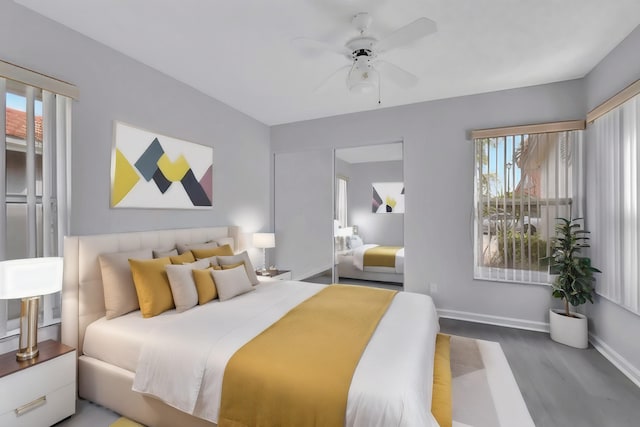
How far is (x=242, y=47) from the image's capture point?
2475 millimetres

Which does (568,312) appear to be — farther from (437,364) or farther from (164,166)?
(164,166)

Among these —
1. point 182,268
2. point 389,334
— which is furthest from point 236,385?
point 182,268

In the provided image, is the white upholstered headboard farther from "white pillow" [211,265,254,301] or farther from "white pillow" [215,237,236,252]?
"white pillow" [215,237,236,252]

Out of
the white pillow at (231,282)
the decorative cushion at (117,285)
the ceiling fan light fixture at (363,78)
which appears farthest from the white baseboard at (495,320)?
the decorative cushion at (117,285)

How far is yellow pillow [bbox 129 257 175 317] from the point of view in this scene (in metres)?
2.12

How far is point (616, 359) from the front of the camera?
2.47 metres

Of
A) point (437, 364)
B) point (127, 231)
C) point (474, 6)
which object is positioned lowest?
point (437, 364)

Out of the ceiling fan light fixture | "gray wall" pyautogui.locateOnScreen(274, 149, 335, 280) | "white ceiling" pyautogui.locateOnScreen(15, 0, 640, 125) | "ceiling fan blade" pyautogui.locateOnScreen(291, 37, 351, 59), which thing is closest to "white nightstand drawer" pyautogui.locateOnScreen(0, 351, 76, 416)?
"white ceiling" pyautogui.locateOnScreen(15, 0, 640, 125)

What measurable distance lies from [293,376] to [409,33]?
2129 millimetres

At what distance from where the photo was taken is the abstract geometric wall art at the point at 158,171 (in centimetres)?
254

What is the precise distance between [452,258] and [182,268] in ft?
10.1

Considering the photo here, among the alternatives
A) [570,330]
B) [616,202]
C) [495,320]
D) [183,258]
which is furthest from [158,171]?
[570,330]

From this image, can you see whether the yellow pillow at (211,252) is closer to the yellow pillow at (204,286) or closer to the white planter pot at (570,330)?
the yellow pillow at (204,286)

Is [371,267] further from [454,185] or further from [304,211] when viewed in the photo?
[454,185]
